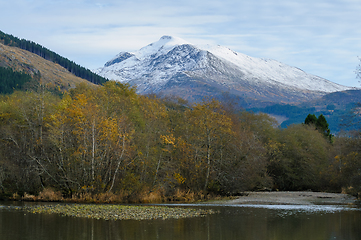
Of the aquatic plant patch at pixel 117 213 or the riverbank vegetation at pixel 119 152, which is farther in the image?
the riverbank vegetation at pixel 119 152

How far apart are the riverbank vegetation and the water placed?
1272cm

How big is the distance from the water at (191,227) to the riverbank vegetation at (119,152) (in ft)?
41.7

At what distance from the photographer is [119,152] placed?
48.2 metres

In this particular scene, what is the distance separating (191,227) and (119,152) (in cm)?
2209

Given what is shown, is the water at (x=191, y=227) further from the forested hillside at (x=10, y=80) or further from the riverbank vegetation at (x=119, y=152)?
the forested hillside at (x=10, y=80)

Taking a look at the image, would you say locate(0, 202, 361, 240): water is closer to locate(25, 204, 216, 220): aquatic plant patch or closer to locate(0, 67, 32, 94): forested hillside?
locate(25, 204, 216, 220): aquatic plant patch

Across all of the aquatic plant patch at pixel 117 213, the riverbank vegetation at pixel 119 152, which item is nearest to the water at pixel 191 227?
the aquatic plant patch at pixel 117 213

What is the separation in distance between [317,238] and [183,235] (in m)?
8.98

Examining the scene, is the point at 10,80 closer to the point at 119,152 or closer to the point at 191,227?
the point at 119,152

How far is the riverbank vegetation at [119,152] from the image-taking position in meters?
47.6

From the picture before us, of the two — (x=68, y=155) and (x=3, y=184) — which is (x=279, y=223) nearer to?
(x=68, y=155)

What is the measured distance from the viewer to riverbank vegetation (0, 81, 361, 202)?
47594mm

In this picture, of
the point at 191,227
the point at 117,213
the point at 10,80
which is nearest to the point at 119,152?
the point at 117,213

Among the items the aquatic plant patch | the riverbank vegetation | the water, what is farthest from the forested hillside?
the water
